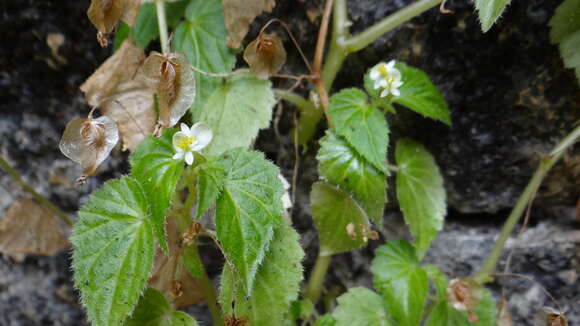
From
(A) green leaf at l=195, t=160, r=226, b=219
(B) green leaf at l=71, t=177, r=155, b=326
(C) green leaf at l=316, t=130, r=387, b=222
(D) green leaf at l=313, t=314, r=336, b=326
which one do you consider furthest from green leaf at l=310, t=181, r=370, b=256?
(B) green leaf at l=71, t=177, r=155, b=326

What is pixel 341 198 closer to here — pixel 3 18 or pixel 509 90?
pixel 509 90

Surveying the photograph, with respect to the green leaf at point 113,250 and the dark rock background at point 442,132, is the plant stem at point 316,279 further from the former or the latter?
the green leaf at point 113,250

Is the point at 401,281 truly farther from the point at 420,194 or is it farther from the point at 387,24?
the point at 387,24

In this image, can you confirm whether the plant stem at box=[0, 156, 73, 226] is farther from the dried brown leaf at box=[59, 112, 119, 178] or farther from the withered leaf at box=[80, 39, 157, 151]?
the dried brown leaf at box=[59, 112, 119, 178]

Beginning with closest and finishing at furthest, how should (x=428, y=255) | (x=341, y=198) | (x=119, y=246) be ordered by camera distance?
1. (x=119, y=246)
2. (x=341, y=198)
3. (x=428, y=255)

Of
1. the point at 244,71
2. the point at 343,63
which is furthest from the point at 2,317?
the point at 343,63

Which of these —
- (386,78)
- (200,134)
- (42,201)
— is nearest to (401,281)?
(386,78)

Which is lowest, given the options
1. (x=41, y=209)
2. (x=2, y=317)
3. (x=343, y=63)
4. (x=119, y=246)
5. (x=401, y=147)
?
(x=2, y=317)
